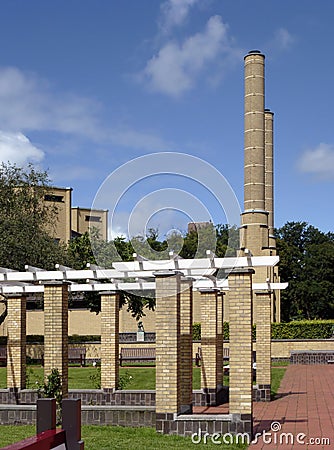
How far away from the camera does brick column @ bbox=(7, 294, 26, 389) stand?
15641 mm

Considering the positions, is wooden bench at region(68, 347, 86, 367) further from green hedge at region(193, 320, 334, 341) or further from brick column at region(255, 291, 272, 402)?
brick column at region(255, 291, 272, 402)

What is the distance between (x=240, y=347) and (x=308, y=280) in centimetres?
5582

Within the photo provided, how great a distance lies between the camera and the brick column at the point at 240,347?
10.8 m

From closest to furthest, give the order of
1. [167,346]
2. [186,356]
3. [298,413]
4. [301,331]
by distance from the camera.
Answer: [167,346], [186,356], [298,413], [301,331]

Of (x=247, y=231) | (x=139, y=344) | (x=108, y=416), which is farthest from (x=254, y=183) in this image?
(x=108, y=416)

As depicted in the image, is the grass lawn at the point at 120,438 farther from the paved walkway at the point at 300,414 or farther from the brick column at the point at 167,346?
the paved walkway at the point at 300,414

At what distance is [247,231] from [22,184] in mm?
16690

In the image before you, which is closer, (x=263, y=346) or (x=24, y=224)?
(x=263, y=346)

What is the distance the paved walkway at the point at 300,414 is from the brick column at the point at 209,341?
45.5 inches

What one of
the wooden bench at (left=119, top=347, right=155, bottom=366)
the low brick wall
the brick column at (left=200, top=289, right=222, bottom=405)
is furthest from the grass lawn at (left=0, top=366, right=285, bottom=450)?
the wooden bench at (left=119, top=347, right=155, bottom=366)

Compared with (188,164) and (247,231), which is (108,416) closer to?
(188,164)

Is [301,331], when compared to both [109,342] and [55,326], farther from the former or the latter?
[55,326]

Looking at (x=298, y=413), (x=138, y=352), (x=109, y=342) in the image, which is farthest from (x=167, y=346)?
(x=138, y=352)

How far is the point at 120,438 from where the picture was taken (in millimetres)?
10711
